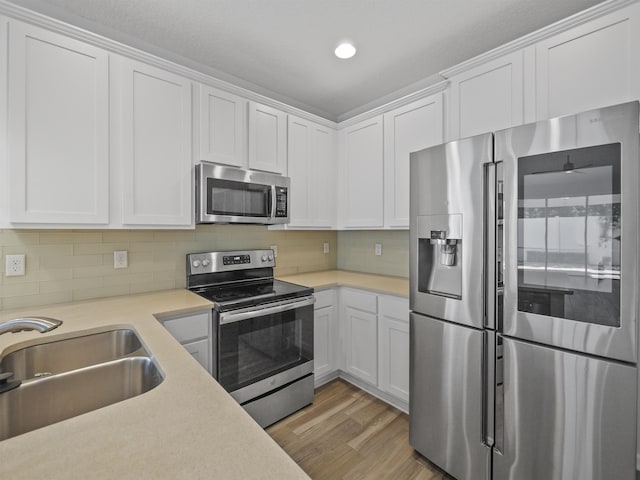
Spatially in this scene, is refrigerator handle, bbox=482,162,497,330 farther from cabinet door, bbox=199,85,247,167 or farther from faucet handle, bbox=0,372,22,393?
faucet handle, bbox=0,372,22,393

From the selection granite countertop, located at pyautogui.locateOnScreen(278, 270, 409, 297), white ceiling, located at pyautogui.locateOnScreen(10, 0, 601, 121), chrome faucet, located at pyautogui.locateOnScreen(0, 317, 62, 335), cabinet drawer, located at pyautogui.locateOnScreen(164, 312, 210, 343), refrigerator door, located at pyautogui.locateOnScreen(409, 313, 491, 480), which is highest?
white ceiling, located at pyautogui.locateOnScreen(10, 0, 601, 121)

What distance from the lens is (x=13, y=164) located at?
1481 mm

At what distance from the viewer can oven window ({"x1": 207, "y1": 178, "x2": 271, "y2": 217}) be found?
82.5 inches

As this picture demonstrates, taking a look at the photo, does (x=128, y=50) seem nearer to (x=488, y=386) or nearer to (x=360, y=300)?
(x=360, y=300)

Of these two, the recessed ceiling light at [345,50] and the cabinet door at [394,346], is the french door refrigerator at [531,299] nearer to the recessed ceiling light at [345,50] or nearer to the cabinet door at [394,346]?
the cabinet door at [394,346]

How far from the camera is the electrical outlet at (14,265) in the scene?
1708mm

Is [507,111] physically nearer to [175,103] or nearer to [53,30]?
[175,103]

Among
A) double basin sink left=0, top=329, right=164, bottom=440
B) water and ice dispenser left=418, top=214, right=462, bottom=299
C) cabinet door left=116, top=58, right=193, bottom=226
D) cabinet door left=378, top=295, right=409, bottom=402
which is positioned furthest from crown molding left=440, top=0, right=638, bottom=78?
double basin sink left=0, top=329, right=164, bottom=440

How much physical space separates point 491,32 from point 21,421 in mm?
2980

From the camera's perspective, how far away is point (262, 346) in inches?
82.4

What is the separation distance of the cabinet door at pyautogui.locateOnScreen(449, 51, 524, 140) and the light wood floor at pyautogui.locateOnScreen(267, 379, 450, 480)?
2050 millimetres

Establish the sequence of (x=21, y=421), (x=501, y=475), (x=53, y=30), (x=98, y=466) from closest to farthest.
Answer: (x=98, y=466) < (x=21, y=421) < (x=501, y=475) < (x=53, y=30)

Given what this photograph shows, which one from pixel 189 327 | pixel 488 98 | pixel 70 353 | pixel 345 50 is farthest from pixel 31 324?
pixel 488 98

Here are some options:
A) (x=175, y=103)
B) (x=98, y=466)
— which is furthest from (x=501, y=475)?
(x=175, y=103)
